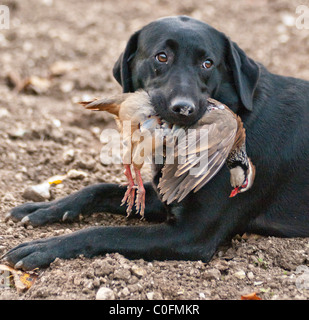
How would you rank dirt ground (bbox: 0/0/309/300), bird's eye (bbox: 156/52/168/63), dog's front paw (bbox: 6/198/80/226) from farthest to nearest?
dog's front paw (bbox: 6/198/80/226), bird's eye (bbox: 156/52/168/63), dirt ground (bbox: 0/0/309/300)

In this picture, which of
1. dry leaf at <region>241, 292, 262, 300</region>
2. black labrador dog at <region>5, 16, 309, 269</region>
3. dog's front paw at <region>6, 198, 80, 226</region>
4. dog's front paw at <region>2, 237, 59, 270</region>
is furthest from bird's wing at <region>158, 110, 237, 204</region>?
dog's front paw at <region>6, 198, 80, 226</region>

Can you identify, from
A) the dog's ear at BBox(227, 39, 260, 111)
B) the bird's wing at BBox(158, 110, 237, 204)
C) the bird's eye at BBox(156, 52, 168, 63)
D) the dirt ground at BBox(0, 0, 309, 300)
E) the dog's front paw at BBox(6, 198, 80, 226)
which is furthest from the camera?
the dog's front paw at BBox(6, 198, 80, 226)

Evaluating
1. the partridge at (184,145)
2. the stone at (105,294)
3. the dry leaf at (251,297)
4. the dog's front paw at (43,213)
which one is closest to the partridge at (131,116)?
the partridge at (184,145)

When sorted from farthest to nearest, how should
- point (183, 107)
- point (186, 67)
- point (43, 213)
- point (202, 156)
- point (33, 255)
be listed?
point (43, 213), point (186, 67), point (33, 255), point (183, 107), point (202, 156)

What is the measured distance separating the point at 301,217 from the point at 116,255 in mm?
1220

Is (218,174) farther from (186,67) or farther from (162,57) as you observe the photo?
(162,57)

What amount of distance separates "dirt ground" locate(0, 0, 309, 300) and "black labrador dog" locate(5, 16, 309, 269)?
0.09 m

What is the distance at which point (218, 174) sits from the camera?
332cm

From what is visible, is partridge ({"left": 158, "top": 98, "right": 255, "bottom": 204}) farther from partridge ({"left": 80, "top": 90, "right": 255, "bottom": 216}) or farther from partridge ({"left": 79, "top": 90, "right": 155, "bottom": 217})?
partridge ({"left": 79, "top": 90, "right": 155, "bottom": 217})

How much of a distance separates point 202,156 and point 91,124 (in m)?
2.66

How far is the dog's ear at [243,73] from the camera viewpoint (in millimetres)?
3389

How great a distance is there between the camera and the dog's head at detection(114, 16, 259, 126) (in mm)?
3094

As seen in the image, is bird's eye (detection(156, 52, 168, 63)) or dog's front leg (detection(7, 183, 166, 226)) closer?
→ bird's eye (detection(156, 52, 168, 63))

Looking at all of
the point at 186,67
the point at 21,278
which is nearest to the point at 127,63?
the point at 186,67
